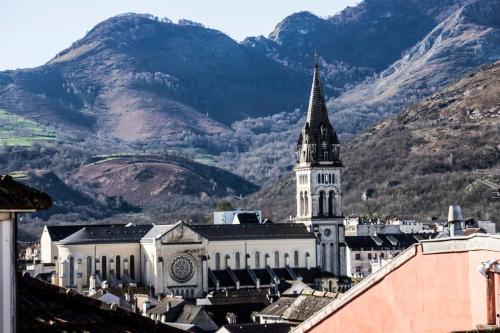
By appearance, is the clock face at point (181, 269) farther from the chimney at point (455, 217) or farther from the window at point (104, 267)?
the chimney at point (455, 217)

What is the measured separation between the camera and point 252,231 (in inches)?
4626

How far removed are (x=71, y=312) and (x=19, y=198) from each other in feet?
5.35

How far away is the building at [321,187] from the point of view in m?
118

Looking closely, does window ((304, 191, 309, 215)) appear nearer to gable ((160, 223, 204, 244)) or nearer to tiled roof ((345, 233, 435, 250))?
gable ((160, 223, 204, 244))

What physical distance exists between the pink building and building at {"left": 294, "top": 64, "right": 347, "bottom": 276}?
103217 millimetres

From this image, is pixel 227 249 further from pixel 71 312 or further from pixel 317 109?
pixel 71 312

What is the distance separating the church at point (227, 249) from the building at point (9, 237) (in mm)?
92789

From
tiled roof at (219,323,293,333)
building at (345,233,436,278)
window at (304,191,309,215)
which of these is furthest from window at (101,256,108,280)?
tiled roof at (219,323,293,333)

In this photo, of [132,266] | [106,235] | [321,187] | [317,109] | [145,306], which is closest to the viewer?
[145,306]

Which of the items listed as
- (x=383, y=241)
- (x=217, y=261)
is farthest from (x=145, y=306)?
(x=383, y=241)

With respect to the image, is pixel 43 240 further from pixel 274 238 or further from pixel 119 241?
pixel 274 238

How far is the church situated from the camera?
10906cm

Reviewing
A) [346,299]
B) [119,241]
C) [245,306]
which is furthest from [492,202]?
[346,299]

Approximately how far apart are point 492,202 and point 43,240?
66858mm
